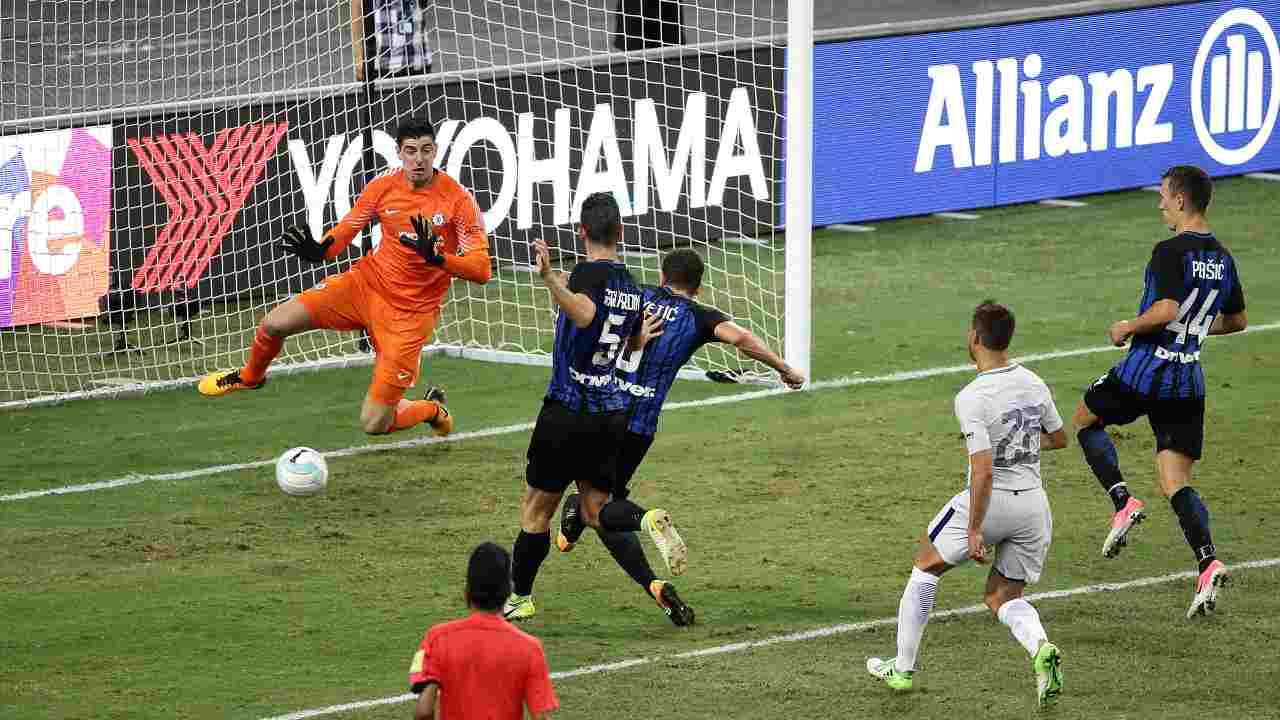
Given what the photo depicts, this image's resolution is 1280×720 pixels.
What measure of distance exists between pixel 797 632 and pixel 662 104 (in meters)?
9.45

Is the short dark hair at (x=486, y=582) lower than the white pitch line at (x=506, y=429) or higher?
higher

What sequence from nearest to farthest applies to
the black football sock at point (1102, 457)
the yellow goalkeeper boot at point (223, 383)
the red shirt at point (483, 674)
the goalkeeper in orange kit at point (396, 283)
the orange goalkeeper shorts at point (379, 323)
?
1. the red shirt at point (483, 674)
2. the black football sock at point (1102, 457)
3. the goalkeeper in orange kit at point (396, 283)
4. the orange goalkeeper shorts at point (379, 323)
5. the yellow goalkeeper boot at point (223, 383)

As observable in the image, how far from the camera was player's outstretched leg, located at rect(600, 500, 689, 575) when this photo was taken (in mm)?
9055

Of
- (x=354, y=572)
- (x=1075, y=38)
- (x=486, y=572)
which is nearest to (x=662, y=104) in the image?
(x=1075, y=38)

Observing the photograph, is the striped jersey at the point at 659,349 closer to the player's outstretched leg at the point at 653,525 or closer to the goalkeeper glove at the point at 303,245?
the player's outstretched leg at the point at 653,525

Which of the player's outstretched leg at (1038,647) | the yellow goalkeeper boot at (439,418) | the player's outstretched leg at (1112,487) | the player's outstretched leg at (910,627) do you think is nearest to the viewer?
the player's outstretched leg at (1038,647)

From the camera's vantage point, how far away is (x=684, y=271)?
31.8ft

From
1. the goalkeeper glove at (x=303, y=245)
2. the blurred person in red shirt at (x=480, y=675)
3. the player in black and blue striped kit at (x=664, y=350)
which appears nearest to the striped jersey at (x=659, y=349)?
the player in black and blue striped kit at (x=664, y=350)

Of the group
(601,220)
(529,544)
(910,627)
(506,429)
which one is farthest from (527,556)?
(506,429)

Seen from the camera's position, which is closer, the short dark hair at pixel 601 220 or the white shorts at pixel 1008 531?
the white shorts at pixel 1008 531

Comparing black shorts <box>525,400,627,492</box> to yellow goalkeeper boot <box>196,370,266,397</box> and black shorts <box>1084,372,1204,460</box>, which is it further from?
yellow goalkeeper boot <box>196,370,266,397</box>

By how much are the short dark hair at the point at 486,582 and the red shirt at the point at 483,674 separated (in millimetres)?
97

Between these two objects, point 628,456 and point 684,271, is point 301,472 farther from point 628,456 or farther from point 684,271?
point 684,271

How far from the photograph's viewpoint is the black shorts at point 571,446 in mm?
9562
